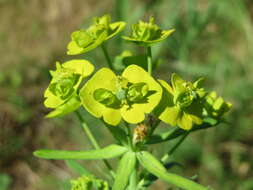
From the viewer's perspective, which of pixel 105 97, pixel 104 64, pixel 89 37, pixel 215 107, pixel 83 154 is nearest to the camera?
pixel 105 97

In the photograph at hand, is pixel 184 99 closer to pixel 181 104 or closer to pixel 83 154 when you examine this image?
pixel 181 104

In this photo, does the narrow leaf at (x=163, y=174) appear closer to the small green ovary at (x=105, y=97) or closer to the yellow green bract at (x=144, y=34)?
the small green ovary at (x=105, y=97)

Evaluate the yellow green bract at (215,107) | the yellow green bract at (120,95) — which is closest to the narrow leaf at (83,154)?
the yellow green bract at (120,95)

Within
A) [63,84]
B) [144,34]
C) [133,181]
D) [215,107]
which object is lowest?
[133,181]

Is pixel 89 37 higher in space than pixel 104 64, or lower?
higher

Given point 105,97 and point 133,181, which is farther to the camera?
point 133,181

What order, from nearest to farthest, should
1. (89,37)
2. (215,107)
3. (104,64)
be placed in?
(89,37) → (215,107) → (104,64)

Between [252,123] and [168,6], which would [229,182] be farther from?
[168,6]

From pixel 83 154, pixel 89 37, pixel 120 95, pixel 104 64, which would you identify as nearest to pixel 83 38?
pixel 89 37

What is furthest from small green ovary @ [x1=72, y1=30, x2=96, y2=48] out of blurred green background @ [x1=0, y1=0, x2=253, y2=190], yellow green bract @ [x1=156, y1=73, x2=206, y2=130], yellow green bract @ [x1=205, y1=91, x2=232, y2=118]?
blurred green background @ [x1=0, y1=0, x2=253, y2=190]
